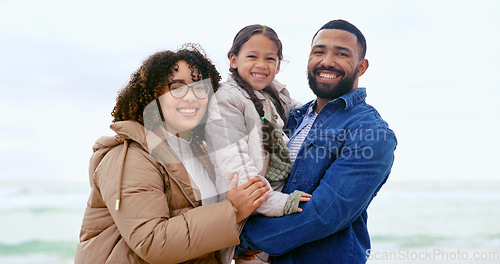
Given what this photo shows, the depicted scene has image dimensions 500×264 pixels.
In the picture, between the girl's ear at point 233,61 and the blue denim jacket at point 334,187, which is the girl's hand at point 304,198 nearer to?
the blue denim jacket at point 334,187

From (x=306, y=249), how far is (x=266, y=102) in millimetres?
980

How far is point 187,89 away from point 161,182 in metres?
0.58

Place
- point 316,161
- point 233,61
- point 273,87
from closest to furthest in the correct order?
point 316,161, point 233,61, point 273,87

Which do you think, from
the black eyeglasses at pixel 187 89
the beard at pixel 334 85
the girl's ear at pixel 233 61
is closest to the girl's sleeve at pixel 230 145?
the black eyeglasses at pixel 187 89

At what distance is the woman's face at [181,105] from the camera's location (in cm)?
250

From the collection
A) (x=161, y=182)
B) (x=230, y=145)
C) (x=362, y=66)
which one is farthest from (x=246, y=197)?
Result: (x=362, y=66)

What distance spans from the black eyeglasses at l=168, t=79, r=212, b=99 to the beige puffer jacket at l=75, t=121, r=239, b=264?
0.95 ft

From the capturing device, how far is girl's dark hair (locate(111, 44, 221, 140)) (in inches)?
98.0

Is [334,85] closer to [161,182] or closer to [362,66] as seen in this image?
[362,66]

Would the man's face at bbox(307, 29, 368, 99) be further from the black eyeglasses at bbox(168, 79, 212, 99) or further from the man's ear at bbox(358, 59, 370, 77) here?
the black eyeglasses at bbox(168, 79, 212, 99)

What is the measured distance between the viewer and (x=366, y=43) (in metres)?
2.96

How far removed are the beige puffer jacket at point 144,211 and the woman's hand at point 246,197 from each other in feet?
0.20

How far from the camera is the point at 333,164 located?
2498mm
